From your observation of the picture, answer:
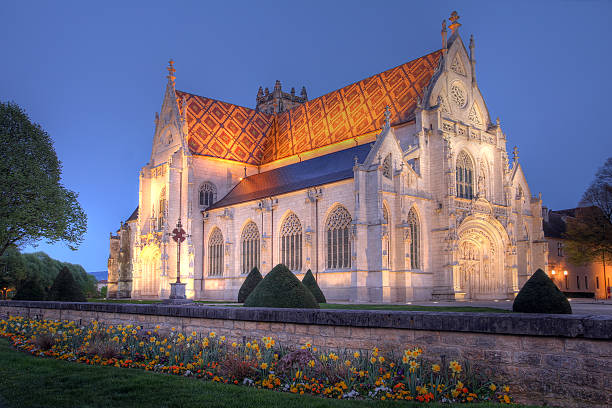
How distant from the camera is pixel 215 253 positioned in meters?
43.5

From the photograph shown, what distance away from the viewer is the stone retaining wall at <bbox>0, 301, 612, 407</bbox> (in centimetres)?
666

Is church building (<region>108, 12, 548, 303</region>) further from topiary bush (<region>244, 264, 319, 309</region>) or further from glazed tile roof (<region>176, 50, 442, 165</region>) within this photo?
topiary bush (<region>244, 264, 319, 309</region>)

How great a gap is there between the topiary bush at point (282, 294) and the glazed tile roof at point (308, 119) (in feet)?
79.5

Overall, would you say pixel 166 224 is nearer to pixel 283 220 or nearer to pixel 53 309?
pixel 283 220

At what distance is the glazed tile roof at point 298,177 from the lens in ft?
118

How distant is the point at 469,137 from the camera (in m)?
37.6

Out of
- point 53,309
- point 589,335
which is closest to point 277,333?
point 589,335

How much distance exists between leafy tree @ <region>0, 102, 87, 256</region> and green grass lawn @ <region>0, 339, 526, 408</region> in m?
21.6

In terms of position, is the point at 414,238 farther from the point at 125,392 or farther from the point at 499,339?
the point at 125,392

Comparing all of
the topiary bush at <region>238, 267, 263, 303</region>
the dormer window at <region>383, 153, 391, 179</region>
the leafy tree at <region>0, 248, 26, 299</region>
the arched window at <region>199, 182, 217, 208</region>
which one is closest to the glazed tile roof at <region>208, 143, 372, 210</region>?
the arched window at <region>199, 182, 217, 208</region>

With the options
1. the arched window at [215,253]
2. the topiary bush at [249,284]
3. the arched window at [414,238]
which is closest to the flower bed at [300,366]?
the topiary bush at [249,284]

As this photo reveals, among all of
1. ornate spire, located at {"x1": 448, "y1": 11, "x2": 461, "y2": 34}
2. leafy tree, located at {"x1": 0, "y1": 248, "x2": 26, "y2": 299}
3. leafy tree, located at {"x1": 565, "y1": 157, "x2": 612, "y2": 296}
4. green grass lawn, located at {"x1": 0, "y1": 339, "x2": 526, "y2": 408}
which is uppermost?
ornate spire, located at {"x1": 448, "y1": 11, "x2": 461, "y2": 34}

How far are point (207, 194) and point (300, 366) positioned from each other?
123 feet

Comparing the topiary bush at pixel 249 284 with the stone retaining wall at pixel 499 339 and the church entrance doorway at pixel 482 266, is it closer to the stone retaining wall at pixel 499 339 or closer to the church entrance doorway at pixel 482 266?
the stone retaining wall at pixel 499 339
